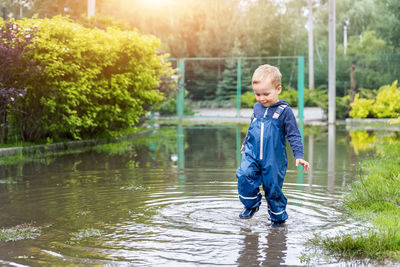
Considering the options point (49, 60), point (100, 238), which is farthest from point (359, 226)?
point (49, 60)

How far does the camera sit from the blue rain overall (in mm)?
6078

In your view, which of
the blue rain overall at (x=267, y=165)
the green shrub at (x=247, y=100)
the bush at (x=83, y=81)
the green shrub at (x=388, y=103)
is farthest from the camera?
the green shrub at (x=247, y=100)

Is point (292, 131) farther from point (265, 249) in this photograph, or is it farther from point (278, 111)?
point (265, 249)

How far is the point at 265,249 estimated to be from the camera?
5242 mm

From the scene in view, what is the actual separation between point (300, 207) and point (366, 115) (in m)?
20.3

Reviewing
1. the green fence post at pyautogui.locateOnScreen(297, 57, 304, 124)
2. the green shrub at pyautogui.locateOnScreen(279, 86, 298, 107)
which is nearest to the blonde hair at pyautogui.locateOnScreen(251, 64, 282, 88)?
the green fence post at pyautogui.locateOnScreen(297, 57, 304, 124)

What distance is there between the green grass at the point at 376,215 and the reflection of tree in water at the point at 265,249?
33cm

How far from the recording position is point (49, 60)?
1345 centimetres

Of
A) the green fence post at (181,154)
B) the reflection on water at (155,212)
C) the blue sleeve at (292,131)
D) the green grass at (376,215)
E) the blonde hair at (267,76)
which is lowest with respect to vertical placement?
the green fence post at (181,154)

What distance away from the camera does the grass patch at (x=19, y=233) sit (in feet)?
18.5

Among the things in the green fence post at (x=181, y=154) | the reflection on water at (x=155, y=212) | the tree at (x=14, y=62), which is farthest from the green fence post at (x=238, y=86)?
the tree at (x=14, y=62)

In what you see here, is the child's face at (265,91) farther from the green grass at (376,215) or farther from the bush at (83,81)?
the bush at (83,81)

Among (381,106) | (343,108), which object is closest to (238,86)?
(343,108)

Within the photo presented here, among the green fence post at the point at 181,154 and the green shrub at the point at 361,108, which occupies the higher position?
the green shrub at the point at 361,108
